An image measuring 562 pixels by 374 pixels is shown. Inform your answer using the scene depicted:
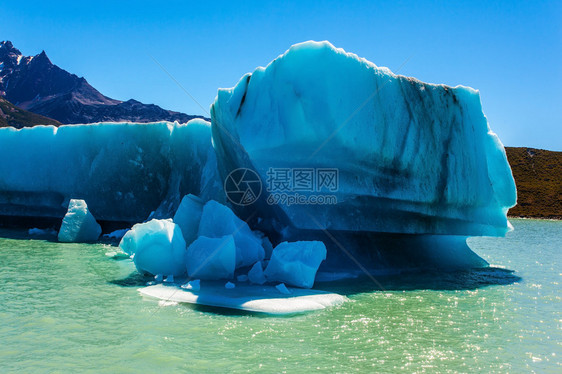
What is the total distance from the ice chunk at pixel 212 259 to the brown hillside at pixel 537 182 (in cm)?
2781

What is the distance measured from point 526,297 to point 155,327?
11.5ft

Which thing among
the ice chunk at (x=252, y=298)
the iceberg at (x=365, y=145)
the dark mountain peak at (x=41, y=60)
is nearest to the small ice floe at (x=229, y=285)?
the ice chunk at (x=252, y=298)

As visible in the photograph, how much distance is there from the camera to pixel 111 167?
9.27m

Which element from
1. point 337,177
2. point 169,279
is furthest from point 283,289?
point 337,177

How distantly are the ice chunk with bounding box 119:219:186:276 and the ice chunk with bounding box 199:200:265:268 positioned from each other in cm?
50

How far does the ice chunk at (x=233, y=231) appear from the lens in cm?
502

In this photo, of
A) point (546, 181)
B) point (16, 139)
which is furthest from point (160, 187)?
point (546, 181)

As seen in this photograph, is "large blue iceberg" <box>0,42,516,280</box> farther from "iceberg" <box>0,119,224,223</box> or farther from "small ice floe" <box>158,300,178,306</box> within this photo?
"iceberg" <box>0,119,224,223</box>

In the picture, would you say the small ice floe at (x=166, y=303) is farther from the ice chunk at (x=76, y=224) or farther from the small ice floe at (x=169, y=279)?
the ice chunk at (x=76, y=224)

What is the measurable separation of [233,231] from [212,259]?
2.17 ft

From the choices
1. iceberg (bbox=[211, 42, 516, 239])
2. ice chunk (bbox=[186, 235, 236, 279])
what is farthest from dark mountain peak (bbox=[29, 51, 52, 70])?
ice chunk (bbox=[186, 235, 236, 279])

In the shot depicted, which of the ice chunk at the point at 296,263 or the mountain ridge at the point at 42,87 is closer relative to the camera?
the ice chunk at the point at 296,263

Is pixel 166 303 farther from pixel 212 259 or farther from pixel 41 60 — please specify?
pixel 41 60

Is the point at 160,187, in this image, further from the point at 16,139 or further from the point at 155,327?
the point at 155,327
